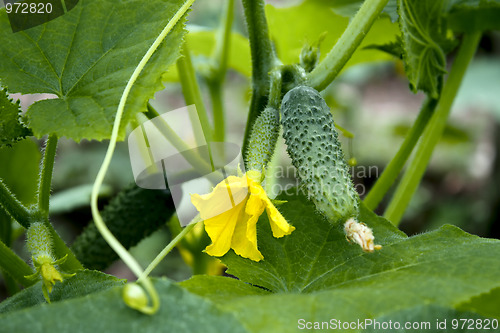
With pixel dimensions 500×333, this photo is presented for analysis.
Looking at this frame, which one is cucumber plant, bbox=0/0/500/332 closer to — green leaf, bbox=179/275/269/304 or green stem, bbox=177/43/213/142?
green leaf, bbox=179/275/269/304

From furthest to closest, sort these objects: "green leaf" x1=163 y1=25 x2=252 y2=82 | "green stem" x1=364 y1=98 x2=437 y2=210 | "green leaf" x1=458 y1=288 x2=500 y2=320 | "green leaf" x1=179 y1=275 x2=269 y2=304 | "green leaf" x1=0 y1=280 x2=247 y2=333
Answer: "green leaf" x1=163 y1=25 x2=252 y2=82, "green stem" x1=364 y1=98 x2=437 y2=210, "green leaf" x1=458 y1=288 x2=500 y2=320, "green leaf" x1=179 y1=275 x2=269 y2=304, "green leaf" x1=0 y1=280 x2=247 y2=333

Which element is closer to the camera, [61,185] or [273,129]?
[273,129]

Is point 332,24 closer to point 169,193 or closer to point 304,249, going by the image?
point 169,193

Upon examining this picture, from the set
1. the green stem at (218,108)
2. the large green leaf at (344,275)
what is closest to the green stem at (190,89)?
the green stem at (218,108)

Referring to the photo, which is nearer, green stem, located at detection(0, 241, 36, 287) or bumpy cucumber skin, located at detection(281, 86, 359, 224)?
bumpy cucumber skin, located at detection(281, 86, 359, 224)

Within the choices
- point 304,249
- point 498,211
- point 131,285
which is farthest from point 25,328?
point 498,211

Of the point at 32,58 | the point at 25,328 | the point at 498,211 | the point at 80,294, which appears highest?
the point at 32,58

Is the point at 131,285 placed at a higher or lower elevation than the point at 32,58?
lower

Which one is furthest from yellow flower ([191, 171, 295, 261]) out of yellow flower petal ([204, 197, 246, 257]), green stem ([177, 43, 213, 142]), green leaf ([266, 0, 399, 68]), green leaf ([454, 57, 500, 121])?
green leaf ([454, 57, 500, 121])
